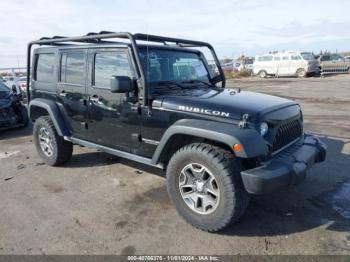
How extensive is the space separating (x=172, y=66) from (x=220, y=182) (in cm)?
185

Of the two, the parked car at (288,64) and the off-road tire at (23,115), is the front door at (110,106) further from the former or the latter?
the parked car at (288,64)

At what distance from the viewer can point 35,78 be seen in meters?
5.82

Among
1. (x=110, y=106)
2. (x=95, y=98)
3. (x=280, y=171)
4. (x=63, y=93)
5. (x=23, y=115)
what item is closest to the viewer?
(x=280, y=171)

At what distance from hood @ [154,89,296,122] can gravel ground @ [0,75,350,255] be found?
1215 millimetres

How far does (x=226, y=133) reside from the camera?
321cm

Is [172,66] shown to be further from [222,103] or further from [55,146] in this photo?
[55,146]

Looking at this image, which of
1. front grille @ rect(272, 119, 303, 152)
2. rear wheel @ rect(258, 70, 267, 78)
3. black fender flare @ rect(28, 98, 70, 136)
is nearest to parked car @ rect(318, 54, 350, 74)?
rear wheel @ rect(258, 70, 267, 78)

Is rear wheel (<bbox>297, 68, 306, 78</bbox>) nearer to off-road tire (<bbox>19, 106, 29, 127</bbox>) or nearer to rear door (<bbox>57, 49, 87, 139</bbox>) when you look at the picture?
off-road tire (<bbox>19, 106, 29, 127</bbox>)

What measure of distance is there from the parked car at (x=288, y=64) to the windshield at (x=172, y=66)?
21.8m

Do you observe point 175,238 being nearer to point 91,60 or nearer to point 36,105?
point 91,60

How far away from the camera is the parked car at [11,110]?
8141mm

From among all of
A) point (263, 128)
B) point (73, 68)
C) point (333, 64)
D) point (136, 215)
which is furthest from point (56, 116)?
point (333, 64)

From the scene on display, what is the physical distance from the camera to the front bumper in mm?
3066

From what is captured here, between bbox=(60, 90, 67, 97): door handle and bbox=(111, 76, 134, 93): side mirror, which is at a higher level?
bbox=(111, 76, 134, 93): side mirror
